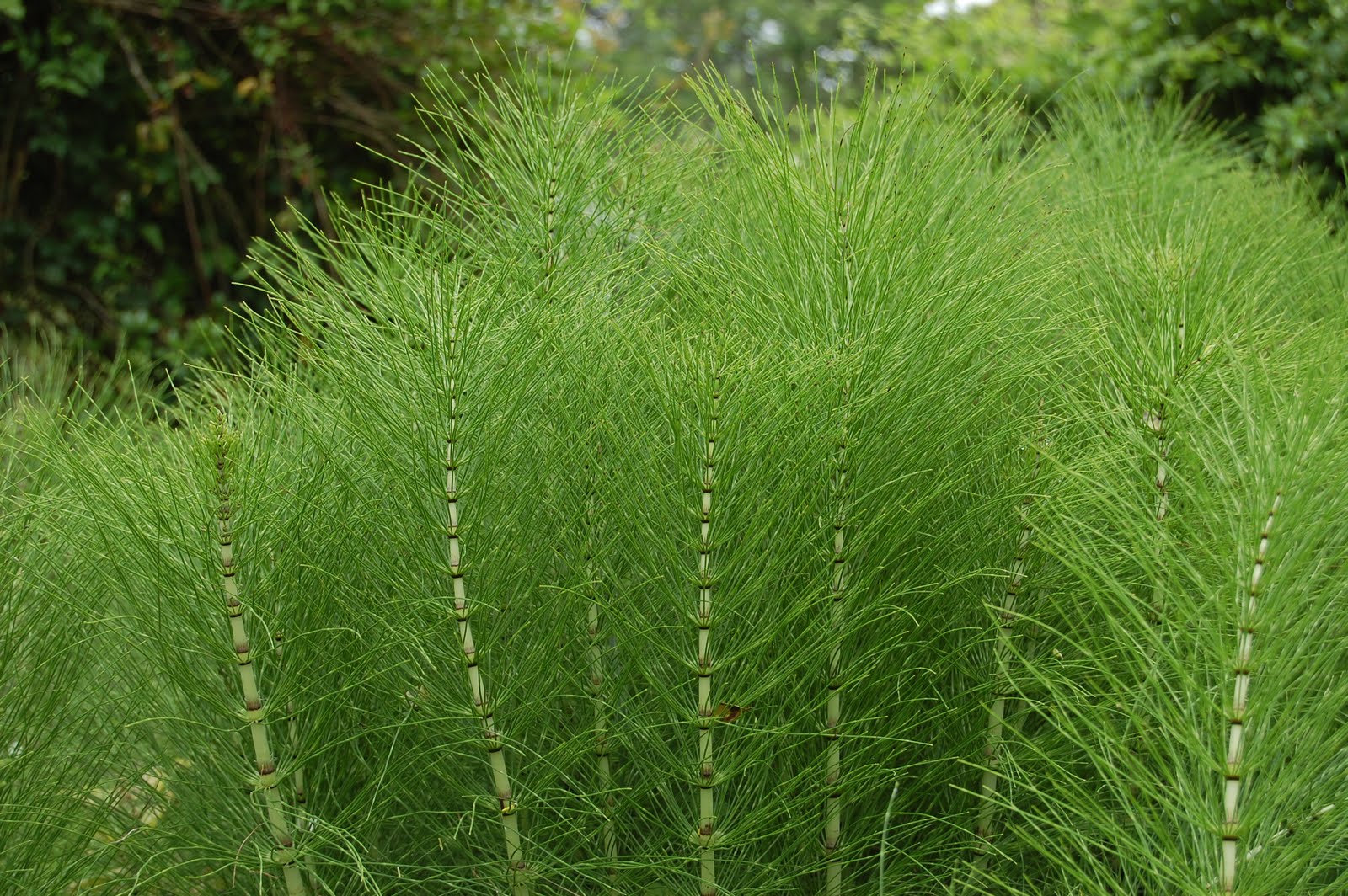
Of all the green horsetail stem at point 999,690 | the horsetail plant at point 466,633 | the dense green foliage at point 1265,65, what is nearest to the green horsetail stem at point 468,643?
the horsetail plant at point 466,633

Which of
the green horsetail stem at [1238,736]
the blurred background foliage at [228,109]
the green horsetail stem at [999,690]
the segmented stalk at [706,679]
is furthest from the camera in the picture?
the blurred background foliage at [228,109]

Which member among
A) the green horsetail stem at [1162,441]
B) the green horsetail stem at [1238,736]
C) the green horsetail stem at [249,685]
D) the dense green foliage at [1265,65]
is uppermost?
the dense green foliage at [1265,65]

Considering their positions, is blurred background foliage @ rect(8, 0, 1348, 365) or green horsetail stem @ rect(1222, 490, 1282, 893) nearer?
green horsetail stem @ rect(1222, 490, 1282, 893)

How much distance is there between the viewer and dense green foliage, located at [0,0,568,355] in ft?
12.7

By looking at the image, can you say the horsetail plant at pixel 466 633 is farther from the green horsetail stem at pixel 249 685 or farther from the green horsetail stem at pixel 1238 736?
the green horsetail stem at pixel 1238 736

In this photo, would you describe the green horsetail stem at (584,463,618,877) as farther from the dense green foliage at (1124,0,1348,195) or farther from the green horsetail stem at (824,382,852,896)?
the dense green foliage at (1124,0,1348,195)

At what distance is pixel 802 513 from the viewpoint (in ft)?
4.52

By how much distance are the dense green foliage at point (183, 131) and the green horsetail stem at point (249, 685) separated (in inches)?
105

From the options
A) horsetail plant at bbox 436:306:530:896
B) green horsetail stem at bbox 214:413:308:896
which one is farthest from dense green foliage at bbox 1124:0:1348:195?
green horsetail stem at bbox 214:413:308:896

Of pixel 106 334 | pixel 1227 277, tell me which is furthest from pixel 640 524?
pixel 106 334

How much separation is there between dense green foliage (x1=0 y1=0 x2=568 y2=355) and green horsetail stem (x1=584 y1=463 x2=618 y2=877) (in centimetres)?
263

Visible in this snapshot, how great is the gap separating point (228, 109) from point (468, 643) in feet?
10.5

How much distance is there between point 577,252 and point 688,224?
0.58 ft

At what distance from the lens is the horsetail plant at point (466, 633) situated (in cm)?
139
